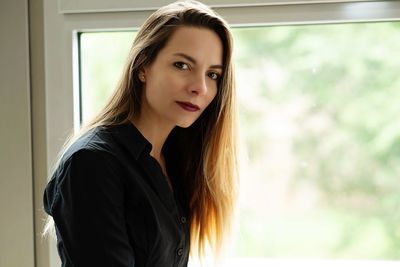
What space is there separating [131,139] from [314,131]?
27.6 inches

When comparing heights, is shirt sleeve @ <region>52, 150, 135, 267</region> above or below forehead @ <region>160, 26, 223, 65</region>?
below

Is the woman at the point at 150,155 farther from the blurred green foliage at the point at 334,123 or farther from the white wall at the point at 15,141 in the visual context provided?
the white wall at the point at 15,141

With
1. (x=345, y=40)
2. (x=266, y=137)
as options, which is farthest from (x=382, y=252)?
(x=345, y=40)

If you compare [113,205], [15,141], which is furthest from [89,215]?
[15,141]

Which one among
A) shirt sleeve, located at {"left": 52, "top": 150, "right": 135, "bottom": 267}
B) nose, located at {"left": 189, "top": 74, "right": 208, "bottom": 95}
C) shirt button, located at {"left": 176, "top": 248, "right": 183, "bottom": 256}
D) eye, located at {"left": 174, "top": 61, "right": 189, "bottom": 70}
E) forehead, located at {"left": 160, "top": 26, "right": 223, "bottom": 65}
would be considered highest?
forehead, located at {"left": 160, "top": 26, "right": 223, "bottom": 65}

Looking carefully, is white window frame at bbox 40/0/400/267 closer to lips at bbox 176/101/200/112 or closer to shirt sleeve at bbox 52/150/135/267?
lips at bbox 176/101/200/112

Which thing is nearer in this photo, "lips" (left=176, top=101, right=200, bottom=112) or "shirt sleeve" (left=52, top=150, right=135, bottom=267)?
"shirt sleeve" (left=52, top=150, right=135, bottom=267)

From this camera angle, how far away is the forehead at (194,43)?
1.01 meters

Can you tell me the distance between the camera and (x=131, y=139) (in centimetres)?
100

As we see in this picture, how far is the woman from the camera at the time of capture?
0.88m

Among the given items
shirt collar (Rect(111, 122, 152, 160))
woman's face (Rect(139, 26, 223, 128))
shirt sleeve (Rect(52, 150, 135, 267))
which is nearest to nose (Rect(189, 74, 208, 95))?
woman's face (Rect(139, 26, 223, 128))

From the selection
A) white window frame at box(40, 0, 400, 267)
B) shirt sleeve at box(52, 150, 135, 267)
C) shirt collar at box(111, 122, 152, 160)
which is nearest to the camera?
shirt sleeve at box(52, 150, 135, 267)

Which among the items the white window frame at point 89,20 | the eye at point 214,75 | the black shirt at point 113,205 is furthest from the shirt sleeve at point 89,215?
the white window frame at point 89,20

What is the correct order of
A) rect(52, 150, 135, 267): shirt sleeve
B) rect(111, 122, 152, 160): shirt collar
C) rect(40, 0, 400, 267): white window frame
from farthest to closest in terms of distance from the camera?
rect(40, 0, 400, 267): white window frame
rect(111, 122, 152, 160): shirt collar
rect(52, 150, 135, 267): shirt sleeve
